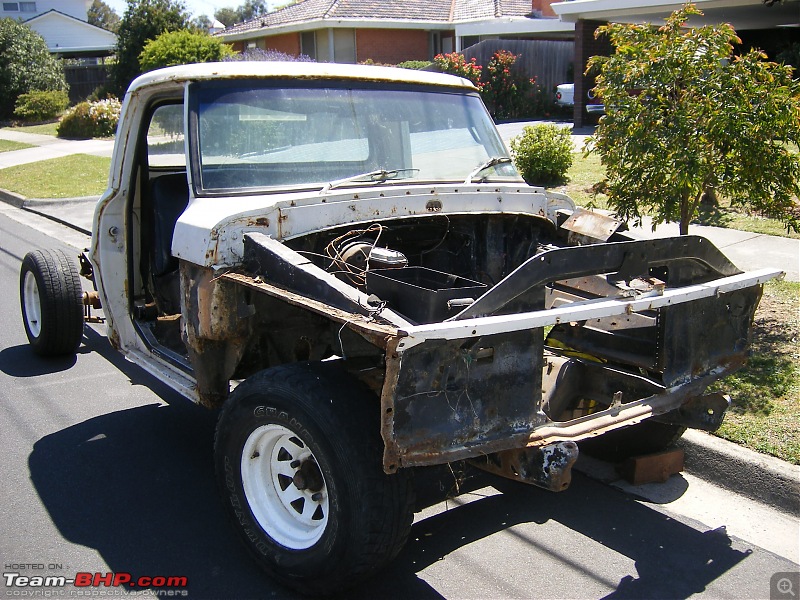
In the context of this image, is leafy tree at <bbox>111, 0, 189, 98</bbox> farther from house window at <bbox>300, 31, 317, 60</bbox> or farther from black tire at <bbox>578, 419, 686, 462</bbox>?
black tire at <bbox>578, 419, 686, 462</bbox>

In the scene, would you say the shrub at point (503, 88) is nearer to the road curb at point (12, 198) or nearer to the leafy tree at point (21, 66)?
the road curb at point (12, 198)

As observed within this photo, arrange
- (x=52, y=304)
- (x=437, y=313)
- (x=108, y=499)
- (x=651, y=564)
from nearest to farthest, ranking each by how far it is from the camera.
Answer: (x=437, y=313), (x=651, y=564), (x=108, y=499), (x=52, y=304)

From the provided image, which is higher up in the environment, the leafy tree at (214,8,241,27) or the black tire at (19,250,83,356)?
the leafy tree at (214,8,241,27)

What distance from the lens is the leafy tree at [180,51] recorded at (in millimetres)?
23609

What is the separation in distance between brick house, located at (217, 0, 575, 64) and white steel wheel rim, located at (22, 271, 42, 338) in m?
25.3

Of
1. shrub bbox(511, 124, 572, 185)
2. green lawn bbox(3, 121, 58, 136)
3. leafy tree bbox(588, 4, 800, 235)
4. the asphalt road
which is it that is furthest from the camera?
green lawn bbox(3, 121, 58, 136)

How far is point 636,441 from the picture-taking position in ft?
14.6

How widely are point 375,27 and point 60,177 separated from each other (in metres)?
18.1

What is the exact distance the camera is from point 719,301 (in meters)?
3.85

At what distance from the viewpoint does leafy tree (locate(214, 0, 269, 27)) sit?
107 m

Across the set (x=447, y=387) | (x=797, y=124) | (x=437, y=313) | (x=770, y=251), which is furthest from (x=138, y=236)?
(x=770, y=251)

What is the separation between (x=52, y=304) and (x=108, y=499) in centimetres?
231

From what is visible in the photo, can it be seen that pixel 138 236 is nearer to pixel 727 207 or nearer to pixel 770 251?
pixel 770 251

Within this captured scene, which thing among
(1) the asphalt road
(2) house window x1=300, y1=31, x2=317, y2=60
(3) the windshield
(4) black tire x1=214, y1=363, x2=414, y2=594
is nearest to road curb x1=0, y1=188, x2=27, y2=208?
(1) the asphalt road
